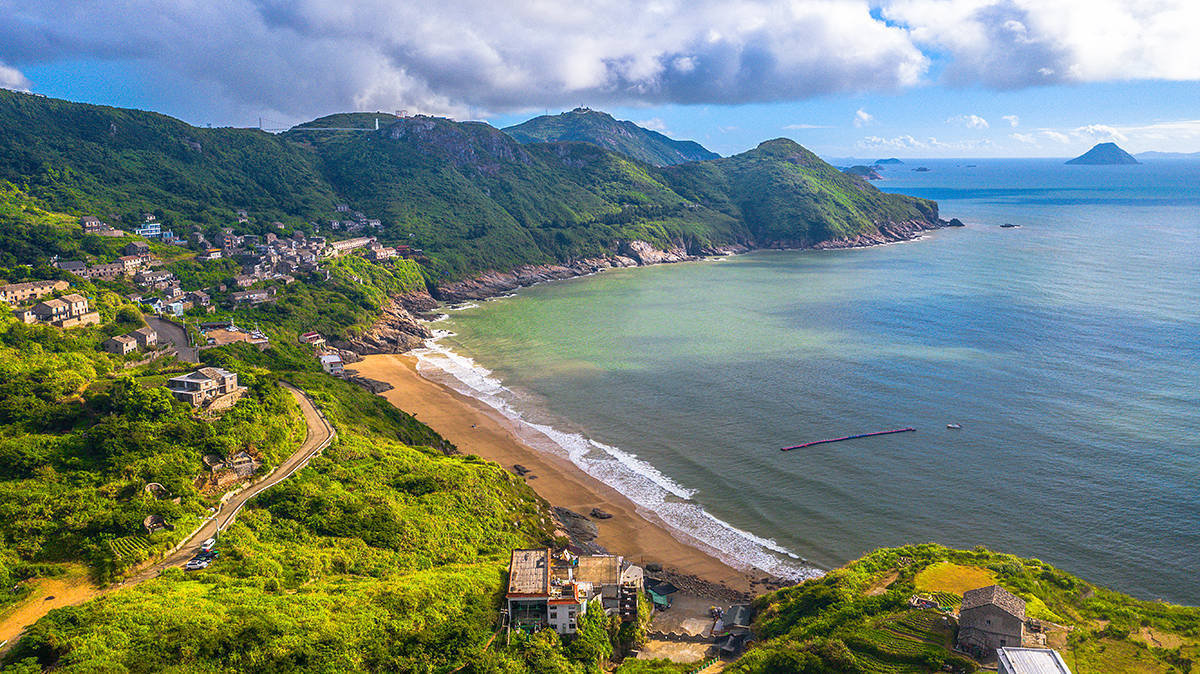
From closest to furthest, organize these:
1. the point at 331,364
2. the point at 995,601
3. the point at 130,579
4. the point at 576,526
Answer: the point at 995,601
the point at 130,579
the point at 576,526
the point at 331,364

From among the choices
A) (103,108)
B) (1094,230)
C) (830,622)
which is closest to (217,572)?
(830,622)

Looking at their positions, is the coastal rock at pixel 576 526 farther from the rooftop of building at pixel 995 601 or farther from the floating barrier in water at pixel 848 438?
the rooftop of building at pixel 995 601

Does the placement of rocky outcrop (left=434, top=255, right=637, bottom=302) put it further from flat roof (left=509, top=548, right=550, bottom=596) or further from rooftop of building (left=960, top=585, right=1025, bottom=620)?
rooftop of building (left=960, top=585, right=1025, bottom=620)

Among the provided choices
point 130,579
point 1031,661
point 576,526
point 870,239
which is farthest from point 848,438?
point 870,239

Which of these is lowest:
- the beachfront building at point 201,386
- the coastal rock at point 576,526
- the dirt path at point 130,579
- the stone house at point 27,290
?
the coastal rock at point 576,526

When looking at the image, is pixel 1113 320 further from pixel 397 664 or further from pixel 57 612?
pixel 57 612

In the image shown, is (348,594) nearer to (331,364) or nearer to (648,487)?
(648,487)

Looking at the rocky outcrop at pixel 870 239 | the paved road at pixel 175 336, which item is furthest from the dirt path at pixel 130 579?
the rocky outcrop at pixel 870 239

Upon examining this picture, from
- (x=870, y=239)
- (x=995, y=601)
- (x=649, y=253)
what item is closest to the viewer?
(x=995, y=601)
